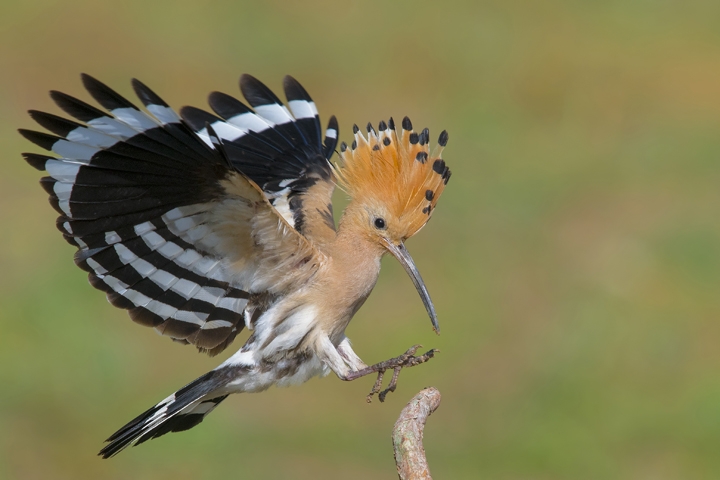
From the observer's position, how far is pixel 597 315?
7.34 meters

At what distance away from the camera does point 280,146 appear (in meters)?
4.33

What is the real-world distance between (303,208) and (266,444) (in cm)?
267

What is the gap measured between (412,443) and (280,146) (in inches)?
73.3

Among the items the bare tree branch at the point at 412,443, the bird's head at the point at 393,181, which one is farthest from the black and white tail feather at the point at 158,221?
the bare tree branch at the point at 412,443

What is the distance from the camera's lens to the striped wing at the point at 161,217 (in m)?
3.12

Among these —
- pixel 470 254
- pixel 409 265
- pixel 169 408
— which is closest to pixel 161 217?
pixel 169 408

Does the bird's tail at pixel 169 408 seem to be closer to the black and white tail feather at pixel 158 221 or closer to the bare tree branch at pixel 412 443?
the black and white tail feather at pixel 158 221

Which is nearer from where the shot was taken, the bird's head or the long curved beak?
the bird's head

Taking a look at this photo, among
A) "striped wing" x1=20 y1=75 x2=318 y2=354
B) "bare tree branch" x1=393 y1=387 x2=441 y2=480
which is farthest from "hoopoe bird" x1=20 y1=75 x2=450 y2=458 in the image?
"bare tree branch" x1=393 y1=387 x2=441 y2=480

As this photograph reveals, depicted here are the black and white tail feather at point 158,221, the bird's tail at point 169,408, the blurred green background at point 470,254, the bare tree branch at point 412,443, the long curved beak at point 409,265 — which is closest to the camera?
the bare tree branch at point 412,443

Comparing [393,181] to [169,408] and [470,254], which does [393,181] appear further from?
[470,254]

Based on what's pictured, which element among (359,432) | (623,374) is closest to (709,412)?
(623,374)

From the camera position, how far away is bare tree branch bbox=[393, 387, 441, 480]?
106 inches

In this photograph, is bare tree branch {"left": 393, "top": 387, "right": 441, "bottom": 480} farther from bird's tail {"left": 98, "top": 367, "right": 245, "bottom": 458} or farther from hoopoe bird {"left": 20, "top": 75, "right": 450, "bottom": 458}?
bird's tail {"left": 98, "top": 367, "right": 245, "bottom": 458}
